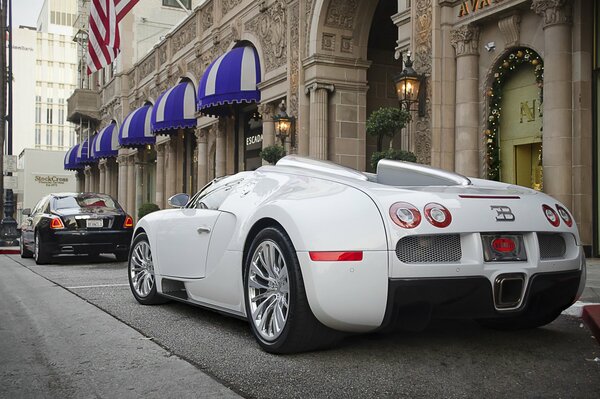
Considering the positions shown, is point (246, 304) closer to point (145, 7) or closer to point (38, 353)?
point (38, 353)

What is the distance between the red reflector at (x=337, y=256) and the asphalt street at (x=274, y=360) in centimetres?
59

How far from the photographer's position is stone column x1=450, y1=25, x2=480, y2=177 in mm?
11055

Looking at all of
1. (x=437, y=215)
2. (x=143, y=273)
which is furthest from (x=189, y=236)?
(x=437, y=215)

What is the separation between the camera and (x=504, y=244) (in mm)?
3686

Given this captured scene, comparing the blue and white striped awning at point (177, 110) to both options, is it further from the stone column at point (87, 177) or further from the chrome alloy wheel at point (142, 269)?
the stone column at point (87, 177)

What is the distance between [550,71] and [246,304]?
7.21 m

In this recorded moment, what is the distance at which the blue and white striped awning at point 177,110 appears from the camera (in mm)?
23250

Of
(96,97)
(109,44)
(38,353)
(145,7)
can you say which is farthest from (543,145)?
(96,97)

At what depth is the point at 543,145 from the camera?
9.63m

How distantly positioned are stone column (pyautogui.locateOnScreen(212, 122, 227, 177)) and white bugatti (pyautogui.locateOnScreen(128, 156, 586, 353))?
1861cm

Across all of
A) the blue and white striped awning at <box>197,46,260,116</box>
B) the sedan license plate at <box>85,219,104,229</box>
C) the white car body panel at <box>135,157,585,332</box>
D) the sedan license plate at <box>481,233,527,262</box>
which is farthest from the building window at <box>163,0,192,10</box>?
the sedan license plate at <box>481,233,527,262</box>

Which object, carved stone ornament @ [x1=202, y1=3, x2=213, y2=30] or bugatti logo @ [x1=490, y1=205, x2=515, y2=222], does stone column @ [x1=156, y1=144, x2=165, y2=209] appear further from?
bugatti logo @ [x1=490, y1=205, x2=515, y2=222]

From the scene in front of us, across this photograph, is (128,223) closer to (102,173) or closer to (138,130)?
(138,130)

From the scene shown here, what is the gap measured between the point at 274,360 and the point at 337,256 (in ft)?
2.43
